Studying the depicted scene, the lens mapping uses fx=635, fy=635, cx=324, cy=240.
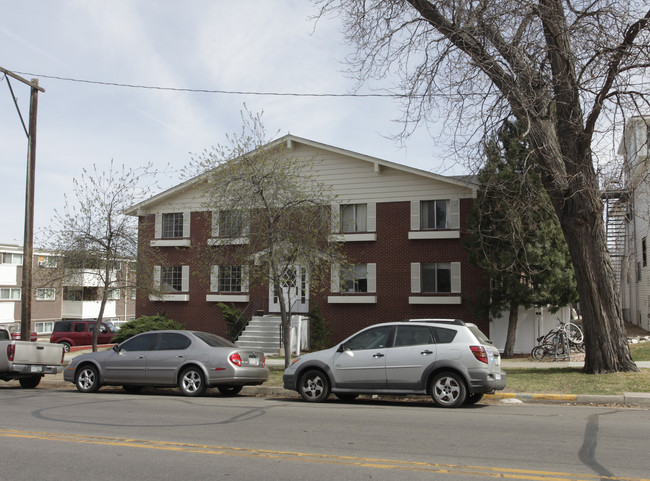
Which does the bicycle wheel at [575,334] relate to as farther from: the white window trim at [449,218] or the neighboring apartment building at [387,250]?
the white window trim at [449,218]

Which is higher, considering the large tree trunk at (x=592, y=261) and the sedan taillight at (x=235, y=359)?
the large tree trunk at (x=592, y=261)

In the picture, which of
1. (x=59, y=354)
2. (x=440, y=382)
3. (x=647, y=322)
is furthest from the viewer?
(x=647, y=322)

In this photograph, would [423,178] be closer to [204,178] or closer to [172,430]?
[204,178]

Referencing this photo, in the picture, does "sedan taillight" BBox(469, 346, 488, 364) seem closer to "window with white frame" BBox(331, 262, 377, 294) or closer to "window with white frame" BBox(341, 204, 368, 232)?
"window with white frame" BBox(331, 262, 377, 294)

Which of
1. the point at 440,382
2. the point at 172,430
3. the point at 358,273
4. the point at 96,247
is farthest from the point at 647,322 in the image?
the point at 172,430

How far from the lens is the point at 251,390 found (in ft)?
48.4

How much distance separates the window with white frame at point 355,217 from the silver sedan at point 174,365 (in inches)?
451

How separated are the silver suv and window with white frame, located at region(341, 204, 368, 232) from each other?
43.0ft

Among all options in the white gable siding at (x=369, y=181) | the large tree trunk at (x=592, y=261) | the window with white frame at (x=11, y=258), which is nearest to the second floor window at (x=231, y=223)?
the white gable siding at (x=369, y=181)

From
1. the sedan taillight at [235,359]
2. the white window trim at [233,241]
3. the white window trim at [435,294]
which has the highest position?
the white window trim at [233,241]

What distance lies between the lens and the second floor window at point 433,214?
79.8 ft

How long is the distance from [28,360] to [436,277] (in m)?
14.4

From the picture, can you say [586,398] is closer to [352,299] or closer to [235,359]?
[235,359]

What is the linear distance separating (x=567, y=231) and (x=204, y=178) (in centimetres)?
965
